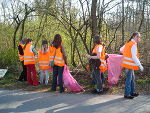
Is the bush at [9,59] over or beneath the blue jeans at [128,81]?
over

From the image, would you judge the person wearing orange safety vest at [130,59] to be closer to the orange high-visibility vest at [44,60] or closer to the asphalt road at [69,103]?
the asphalt road at [69,103]

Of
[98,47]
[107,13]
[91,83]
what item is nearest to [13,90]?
[91,83]

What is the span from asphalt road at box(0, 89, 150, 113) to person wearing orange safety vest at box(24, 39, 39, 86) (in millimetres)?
1295

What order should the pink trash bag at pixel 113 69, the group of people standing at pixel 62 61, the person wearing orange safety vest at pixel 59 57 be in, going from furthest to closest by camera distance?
the pink trash bag at pixel 113 69 → the person wearing orange safety vest at pixel 59 57 → the group of people standing at pixel 62 61

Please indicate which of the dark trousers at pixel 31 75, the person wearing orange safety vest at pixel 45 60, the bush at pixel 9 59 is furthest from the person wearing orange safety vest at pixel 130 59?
the bush at pixel 9 59

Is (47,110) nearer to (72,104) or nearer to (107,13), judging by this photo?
(72,104)

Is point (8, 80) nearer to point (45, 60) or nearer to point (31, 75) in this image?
point (31, 75)

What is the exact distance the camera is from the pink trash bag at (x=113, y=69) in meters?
A: 8.29

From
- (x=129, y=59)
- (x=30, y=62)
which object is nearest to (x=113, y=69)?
(x=129, y=59)

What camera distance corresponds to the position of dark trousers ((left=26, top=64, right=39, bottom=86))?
9094mm

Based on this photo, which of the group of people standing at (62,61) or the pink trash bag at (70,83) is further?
the pink trash bag at (70,83)

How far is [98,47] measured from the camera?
7.32m

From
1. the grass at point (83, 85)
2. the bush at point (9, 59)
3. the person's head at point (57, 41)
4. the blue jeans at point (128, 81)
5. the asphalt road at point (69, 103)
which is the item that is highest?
the person's head at point (57, 41)

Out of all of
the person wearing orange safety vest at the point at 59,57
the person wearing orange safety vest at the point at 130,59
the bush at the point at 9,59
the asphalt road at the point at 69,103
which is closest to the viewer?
the asphalt road at the point at 69,103
